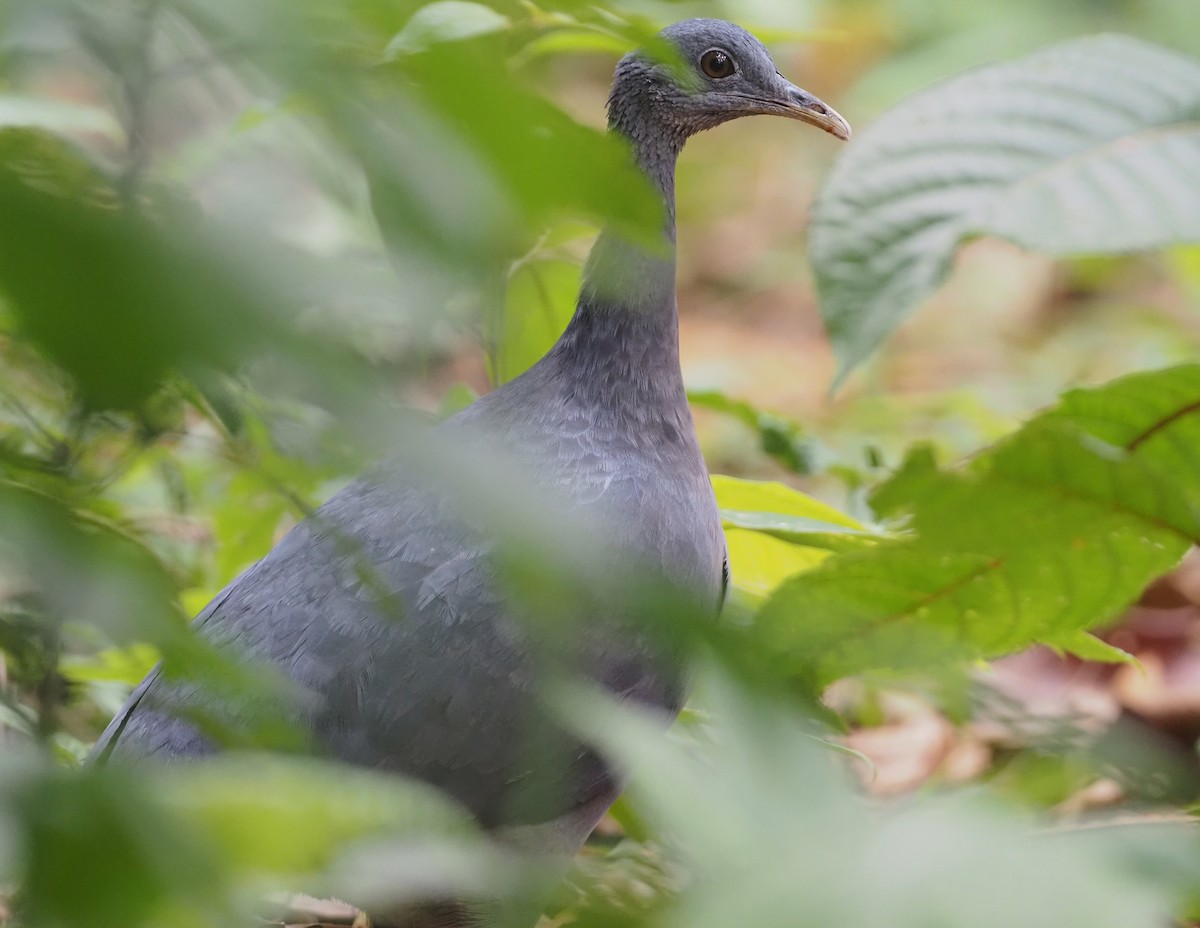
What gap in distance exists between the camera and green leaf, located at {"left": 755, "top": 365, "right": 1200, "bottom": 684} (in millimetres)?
905

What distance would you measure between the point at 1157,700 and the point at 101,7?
7.00 feet

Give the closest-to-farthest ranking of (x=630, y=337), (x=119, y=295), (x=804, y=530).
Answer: (x=119, y=295) → (x=804, y=530) → (x=630, y=337)

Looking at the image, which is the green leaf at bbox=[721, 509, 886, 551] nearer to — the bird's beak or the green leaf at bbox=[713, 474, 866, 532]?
the green leaf at bbox=[713, 474, 866, 532]

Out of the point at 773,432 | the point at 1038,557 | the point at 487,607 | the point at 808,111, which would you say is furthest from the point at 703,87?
the point at 1038,557

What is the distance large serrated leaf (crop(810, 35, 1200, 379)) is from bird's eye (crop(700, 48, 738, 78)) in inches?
19.3

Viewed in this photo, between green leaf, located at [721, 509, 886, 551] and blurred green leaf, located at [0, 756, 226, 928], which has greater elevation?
blurred green leaf, located at [0, 756, 226, 928]

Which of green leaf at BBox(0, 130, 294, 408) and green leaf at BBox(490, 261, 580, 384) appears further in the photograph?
green leaf at BBox(490, 261, 580, 384)

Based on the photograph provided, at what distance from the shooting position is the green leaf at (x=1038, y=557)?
90 centimetres

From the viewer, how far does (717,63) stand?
1.63m

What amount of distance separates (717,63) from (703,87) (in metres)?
0.04

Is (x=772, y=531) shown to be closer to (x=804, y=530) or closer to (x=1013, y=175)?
(x=804, y=530)

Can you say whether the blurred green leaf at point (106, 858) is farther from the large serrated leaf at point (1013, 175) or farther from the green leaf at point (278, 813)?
the large serrated leaf at point (1013, 175)

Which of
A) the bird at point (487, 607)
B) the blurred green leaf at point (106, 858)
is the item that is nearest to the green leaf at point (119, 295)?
the blurred green leaf at point (106, 858)

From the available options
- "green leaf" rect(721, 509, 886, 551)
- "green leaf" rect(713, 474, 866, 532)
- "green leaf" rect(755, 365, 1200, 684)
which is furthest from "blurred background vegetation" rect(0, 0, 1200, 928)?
"green leaf" rect(713, 474, 866, 532)
